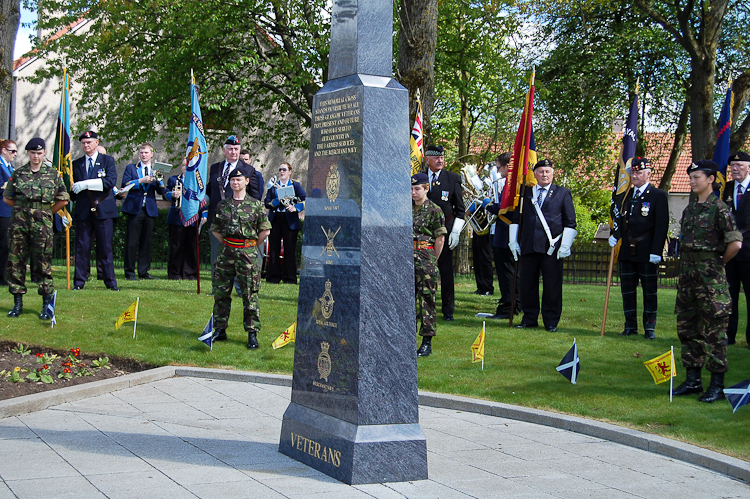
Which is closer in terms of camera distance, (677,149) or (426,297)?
(426,297)

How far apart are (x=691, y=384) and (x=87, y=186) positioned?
32.6 ft

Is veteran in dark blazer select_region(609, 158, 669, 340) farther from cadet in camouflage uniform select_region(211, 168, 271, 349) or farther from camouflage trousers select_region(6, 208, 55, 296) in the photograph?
camouflage trousers select_region(6, 208, 55, 296)

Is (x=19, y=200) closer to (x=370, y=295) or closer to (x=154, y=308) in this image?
(x=154, y=308)

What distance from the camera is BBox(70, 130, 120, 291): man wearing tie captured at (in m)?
13.1

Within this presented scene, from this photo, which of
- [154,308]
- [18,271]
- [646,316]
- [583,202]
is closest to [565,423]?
[646,316]

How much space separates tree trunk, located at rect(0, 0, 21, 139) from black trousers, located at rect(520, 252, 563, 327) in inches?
405

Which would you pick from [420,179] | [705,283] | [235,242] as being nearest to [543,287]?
[420,179]

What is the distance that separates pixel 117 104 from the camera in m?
25.8

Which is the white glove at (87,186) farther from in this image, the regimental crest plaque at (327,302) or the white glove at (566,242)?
the regimental crest plaque at (327,302)

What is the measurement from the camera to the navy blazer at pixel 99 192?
43.5 feet

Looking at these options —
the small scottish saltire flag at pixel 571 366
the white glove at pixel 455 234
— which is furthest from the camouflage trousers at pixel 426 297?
the small scottish saltire flag at pixel 571 366

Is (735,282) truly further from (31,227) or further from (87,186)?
(87,186)

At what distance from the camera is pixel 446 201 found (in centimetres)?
1166

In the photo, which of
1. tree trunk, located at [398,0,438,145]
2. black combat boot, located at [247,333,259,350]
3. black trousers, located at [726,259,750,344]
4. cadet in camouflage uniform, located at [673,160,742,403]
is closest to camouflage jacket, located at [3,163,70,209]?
black combat boot, located at [247,333,259,350]
